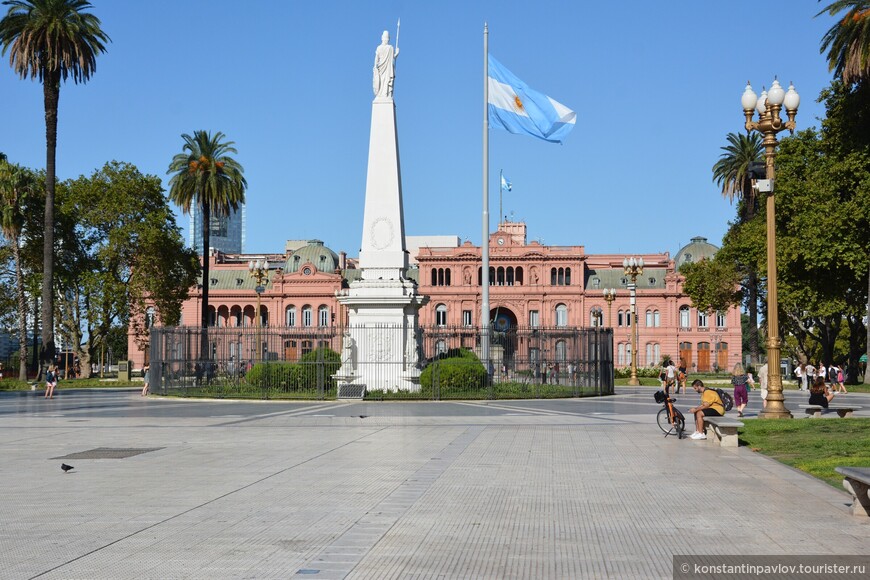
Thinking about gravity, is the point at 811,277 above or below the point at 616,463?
above

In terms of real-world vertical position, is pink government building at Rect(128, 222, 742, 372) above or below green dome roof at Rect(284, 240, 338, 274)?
below

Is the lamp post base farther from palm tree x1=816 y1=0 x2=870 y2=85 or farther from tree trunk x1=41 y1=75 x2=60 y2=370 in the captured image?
tree trunk x1=41 y1=75 x2=60 y2=370

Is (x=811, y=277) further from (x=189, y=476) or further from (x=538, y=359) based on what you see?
(x=189, y=476)

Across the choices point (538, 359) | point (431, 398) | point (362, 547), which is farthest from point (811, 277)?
point (362, 547)

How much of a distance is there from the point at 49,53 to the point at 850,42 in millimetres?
32494

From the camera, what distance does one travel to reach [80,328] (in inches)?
2304

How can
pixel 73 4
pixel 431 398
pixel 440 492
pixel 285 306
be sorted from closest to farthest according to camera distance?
pixel 440 492 < pixel 431 398 < pixel 73 4 < pixel 285 306

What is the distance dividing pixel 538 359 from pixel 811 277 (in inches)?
725

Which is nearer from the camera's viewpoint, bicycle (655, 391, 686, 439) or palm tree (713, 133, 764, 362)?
bicycle (655, 391, 686, 439)

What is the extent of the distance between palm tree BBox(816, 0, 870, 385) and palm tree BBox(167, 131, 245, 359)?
1220 inches

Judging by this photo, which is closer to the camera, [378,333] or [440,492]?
[440,492]

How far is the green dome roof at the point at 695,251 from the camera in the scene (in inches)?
4176

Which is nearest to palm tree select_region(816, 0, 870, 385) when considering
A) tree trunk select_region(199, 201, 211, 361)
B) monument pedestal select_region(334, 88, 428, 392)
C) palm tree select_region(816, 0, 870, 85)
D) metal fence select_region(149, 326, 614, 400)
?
palm tree select_region(816, 0, 870, 85)

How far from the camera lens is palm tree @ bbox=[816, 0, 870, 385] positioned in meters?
34.5
